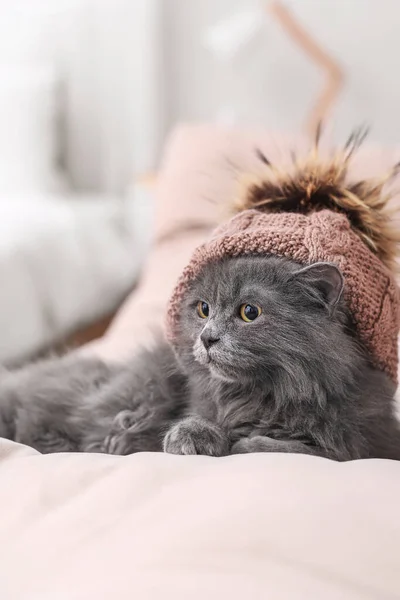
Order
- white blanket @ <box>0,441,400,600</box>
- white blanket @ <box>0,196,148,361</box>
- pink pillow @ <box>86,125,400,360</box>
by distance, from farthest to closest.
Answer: white blanket @ <box>0,196,148,361</box> < pink pillow @ <box>86,125,400,360</box> < white blanket @ <box>0,441,400,600</box>

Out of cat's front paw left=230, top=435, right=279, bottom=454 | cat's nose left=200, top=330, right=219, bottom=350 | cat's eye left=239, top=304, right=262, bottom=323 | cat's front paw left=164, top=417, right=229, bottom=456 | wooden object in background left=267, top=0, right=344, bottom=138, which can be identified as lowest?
cat's front paw left=230, top=435, right=279, bottom=454

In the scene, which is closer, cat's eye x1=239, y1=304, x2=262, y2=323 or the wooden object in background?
cat's eye x1=239, y1=304, x2=262, y2=323

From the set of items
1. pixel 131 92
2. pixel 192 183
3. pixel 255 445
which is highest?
pixel 131 92

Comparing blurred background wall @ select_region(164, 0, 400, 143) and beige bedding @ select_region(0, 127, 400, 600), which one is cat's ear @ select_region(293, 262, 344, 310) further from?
blurred background wall @ select_region(164, 0, 400, 143)

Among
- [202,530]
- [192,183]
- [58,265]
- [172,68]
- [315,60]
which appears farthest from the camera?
[172,68]

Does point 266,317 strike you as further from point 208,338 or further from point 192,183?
point 192,183

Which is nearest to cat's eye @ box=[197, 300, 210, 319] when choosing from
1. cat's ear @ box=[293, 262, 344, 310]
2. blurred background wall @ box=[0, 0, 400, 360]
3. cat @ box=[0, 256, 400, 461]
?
cat @ box=[0, 256, 400, 461]

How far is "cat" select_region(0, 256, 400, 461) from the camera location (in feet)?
2.34

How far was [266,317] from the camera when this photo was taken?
2.35 feet

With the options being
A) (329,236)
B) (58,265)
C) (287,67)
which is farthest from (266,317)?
(287,67)

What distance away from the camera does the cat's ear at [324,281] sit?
0.69 m

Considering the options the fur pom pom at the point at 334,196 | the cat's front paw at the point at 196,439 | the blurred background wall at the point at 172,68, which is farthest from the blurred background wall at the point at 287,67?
the cat's front paw at the point at 196,439

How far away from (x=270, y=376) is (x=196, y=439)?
0.11 meters

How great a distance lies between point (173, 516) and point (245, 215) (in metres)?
0.42
